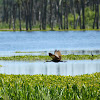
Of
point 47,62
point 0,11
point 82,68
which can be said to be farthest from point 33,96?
point 0,11

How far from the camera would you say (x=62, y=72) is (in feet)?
57.8

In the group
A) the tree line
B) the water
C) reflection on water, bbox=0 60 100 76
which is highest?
the tree line

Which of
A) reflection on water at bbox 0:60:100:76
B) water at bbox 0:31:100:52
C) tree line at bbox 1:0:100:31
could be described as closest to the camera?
reflection on water at bbox 0:60:100:76

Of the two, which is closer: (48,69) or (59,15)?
(48,69)

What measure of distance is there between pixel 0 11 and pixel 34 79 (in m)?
141

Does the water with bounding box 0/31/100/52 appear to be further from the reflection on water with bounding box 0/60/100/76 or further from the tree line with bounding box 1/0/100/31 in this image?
the tree line with bounding box 1/0/100/31

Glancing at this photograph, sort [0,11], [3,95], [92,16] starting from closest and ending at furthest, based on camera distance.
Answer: [3,95], [92,16], [0,11]

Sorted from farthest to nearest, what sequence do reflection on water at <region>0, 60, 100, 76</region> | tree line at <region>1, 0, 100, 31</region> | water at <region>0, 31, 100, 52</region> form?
tree line at <region>1, 0, 100, 31</region> < water at <region>0, 31, 100, 52</region> < reflection on water at <region>0, 60, 100, 76</region>

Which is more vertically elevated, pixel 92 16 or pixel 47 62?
pixel 92 16

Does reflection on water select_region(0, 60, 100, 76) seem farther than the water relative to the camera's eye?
No

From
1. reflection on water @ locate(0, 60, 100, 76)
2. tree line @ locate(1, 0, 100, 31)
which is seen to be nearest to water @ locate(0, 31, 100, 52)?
reflection on water @ locate(0, 60, 100, 76)

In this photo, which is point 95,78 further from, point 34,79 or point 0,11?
point 0,11

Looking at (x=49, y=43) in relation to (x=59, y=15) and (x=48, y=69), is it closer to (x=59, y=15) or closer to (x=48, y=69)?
(x=48, y=69)

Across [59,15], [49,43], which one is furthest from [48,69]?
[59,15]
